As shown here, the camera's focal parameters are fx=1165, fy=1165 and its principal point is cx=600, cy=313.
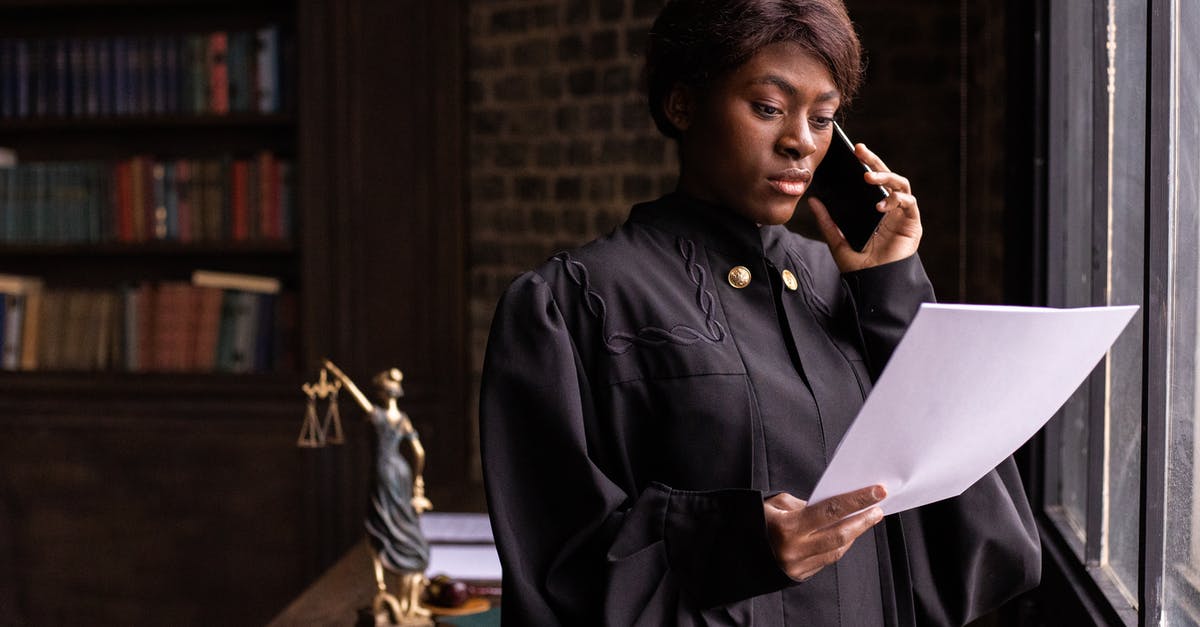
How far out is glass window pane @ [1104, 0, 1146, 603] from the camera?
5.06ft

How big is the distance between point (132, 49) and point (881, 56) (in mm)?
2595

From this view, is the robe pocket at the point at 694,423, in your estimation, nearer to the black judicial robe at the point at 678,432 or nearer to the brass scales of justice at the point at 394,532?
the black judicial robe at the point at 678,432

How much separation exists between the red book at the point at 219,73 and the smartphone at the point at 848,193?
3.23 m

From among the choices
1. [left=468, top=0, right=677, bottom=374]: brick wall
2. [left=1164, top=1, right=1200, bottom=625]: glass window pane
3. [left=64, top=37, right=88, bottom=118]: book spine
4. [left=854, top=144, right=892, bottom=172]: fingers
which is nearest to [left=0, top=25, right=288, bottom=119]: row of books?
[left=64, top=37, right=88, bottom=118]: book spine

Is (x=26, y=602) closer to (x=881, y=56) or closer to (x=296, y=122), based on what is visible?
(x=296, y=122)

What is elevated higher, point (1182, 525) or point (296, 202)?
point (296, 202)

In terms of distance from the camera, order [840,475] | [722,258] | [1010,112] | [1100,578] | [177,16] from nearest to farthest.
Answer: [840,475] → [722,258] → [1100,578] → [1010,112] → [177,16]

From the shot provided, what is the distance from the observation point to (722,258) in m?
1.25

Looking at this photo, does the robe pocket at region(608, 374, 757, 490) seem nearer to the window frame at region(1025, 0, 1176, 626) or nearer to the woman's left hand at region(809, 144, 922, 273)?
the woman's left hand at region(809, 144, 922, 273)

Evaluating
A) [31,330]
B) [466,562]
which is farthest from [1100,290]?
[31,330]

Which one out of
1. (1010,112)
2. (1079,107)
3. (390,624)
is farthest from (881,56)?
(390,624)

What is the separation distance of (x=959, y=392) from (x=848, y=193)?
1.23 ft

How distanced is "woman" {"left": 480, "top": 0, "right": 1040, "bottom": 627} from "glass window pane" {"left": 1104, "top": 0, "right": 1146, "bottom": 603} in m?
0.46

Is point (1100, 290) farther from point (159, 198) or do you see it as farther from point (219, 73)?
point (159, 198)
